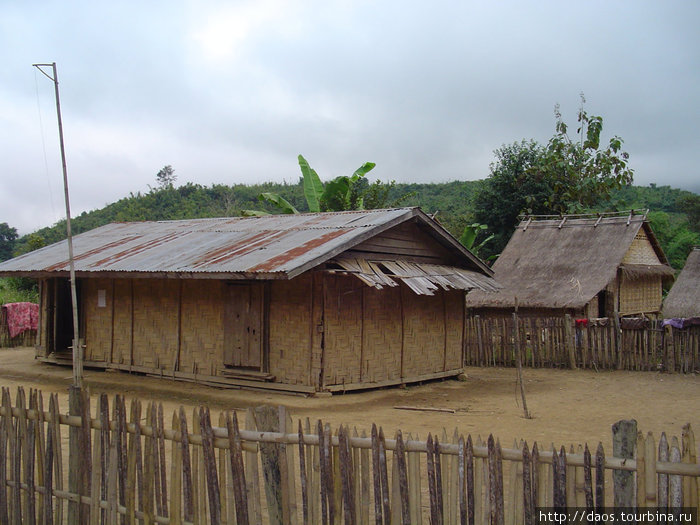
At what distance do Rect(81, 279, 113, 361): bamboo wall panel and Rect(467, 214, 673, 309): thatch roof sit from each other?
9762 millimetres

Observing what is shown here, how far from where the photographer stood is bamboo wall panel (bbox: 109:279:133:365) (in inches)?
507

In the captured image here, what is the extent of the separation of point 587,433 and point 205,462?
18.6 ft

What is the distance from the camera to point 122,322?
1300 centimetres

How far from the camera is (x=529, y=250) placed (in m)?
20.7

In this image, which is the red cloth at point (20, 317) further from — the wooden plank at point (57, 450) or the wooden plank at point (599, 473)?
the wooden plank at point (599, 473)

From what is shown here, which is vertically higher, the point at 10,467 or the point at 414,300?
the point at 414,300

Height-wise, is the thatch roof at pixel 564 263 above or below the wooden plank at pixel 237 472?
above

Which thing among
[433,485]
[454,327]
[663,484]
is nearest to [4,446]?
[433,485]

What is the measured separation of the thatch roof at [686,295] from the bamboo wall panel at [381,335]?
1445 cm

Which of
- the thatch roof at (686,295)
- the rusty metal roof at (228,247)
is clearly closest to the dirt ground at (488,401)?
the rusty metal roof at (228,247)

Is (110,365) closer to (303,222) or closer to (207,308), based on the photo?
(207,308)

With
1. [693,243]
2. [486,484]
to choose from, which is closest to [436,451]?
[486,484]

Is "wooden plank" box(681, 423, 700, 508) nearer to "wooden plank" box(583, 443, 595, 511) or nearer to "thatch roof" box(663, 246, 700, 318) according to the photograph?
"wooden plank" box(583, 443, 595, 511)

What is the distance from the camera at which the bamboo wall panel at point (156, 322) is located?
1213 centimetres
